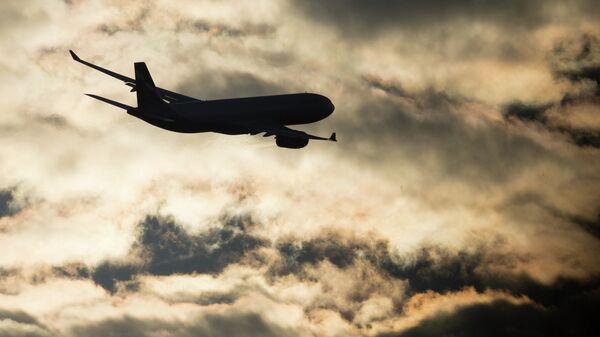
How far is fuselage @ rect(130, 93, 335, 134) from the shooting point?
125562mm

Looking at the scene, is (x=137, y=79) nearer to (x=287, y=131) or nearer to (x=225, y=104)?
(x=225, y=104)

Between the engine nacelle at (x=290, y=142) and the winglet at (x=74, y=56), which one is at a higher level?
the winglet at (x=74, y=56)

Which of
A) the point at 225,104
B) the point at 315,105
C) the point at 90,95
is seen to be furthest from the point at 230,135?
the point at 90,95

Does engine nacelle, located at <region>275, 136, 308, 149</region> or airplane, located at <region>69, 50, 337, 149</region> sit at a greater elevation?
airplane, located at <region>69, 50, 337, 149</region>

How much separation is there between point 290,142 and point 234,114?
30.2 feet

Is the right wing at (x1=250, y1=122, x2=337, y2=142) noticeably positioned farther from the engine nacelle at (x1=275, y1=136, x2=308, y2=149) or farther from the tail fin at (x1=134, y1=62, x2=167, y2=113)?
the tail fin at (x1=134, y1=62, x2=167, y2=113)

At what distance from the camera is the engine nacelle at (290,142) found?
12544cm

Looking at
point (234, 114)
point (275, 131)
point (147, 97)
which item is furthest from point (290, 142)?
point (147, 97)

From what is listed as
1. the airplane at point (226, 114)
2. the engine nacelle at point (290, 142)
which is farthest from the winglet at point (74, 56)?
the engine nacelle at point (290, 142)

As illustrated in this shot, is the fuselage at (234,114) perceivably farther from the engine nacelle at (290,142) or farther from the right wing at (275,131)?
the engine nacelle at (290,142)

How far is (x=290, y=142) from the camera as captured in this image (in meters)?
126

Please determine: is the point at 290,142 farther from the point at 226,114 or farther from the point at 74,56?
the point at 74,56

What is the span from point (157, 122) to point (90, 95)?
12.6 metres

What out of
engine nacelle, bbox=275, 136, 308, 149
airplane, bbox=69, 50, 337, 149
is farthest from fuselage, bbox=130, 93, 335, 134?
engine nacelle, bbox=275, 136, 308, 149
